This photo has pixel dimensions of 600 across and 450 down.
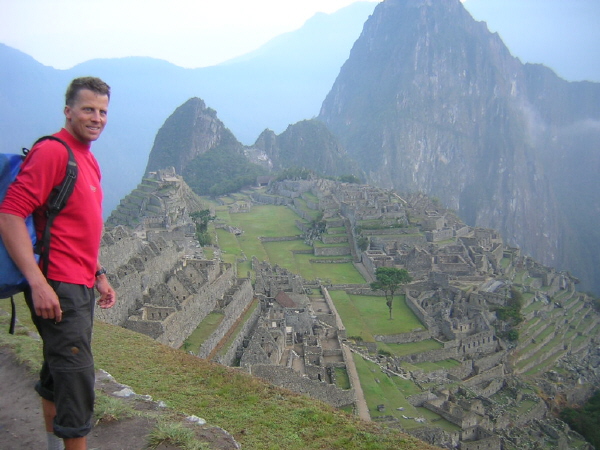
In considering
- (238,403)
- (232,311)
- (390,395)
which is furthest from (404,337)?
(238,403)

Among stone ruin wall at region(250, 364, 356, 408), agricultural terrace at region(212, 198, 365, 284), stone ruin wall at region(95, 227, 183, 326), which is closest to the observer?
stone ruin wall at region(250, 364, 356, 408)

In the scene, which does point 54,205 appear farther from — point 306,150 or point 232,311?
point 306,150

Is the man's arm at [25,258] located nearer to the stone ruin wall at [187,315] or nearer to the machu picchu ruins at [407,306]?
the stone ruin wall at [187,315]

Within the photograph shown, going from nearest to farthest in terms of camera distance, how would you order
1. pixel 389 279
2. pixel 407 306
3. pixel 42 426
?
pixel 42 426, pixel 389 279, pixel 407 306

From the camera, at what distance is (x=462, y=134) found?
153 metres

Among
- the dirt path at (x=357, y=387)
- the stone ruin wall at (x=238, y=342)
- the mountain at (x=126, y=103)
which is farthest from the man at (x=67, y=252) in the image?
the dirt path at (x=357, y=387)

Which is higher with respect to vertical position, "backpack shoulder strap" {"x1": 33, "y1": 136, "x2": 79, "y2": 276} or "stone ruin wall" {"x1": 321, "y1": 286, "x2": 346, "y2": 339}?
"backpack shoulder strap" {"x1": 33, "y1": 136, "x2": 79, "y2": 276}

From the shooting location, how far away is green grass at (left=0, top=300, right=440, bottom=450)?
19.2ft

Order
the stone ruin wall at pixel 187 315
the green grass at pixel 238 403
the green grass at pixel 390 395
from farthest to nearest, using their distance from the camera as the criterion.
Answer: the green grass at pixel 390 395 → the stone ruin wall at pixel 187 315 → the green grass at pixel 238 403

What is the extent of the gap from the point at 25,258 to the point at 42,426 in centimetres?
272

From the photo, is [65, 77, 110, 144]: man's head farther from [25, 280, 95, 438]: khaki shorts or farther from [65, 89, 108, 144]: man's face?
[25, 280, 95, 438]: khaki shorts

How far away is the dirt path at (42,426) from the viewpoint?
471 centimetres

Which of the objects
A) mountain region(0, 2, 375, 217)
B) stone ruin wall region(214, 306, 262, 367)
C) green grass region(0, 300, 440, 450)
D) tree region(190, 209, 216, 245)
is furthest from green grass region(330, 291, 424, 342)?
green grass region(0, 300, 440, 450)

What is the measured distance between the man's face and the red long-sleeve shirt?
63mm
